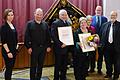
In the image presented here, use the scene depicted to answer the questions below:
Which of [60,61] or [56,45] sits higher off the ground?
[56,45]

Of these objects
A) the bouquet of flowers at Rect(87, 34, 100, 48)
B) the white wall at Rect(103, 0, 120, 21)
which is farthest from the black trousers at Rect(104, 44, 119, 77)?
the white wall at Rect(103, 0, 120, 21)

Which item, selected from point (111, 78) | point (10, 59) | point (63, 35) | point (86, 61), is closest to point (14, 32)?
point (10, 59)

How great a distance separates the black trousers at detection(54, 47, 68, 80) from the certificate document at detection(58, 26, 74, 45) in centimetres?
13

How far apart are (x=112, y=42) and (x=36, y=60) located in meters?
1.59

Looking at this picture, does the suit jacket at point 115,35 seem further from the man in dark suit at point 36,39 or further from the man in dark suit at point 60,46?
the man in dark suit at point 36,39

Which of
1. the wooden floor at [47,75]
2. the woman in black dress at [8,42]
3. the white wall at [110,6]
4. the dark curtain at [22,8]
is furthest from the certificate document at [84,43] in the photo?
the white wall at [110,6]

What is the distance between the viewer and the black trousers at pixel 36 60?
468cm

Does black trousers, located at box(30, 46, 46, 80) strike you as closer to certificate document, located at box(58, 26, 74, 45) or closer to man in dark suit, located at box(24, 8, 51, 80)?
man in dark suit, located at box(24, 8, 51, 80)

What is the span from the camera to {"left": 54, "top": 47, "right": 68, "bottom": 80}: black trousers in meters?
4.97

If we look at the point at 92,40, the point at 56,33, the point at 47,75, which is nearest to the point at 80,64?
the point at 92,40

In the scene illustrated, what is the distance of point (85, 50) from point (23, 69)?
2.24 meters

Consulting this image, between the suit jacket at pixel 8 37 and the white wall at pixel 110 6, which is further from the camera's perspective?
the white wall at pixel 110 6

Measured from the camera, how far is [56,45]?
4988 millimetres

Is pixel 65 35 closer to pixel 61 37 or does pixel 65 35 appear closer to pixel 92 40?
pixel 61 37
